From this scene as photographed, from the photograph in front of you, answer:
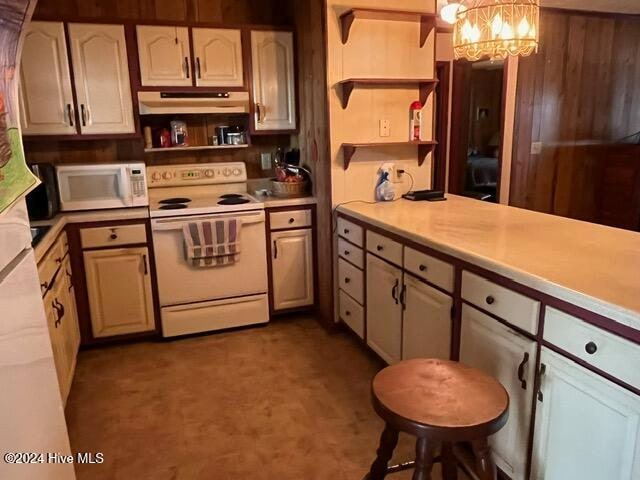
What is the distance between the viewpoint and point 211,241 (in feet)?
10.2

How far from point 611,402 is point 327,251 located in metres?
2.12

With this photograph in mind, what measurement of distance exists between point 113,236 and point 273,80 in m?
1.54

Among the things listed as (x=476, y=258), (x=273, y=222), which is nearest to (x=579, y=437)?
(x=476, y=258)

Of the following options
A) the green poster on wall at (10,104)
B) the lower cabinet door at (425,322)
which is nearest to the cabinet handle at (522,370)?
the lower cabinet door at (425,322)

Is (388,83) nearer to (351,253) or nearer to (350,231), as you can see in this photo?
(350,231)

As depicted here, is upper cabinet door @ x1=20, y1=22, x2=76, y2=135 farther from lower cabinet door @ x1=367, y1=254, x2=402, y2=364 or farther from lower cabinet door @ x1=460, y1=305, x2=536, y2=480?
lower cabinet door @ x1=460, y1=305, x2=536, y2=480

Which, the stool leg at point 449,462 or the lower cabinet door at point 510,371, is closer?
the lower cabinet door at point 510,371

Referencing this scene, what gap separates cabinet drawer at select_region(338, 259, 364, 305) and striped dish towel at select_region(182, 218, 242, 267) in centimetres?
71

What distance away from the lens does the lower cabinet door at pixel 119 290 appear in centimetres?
302

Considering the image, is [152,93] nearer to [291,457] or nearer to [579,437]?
[291,457]

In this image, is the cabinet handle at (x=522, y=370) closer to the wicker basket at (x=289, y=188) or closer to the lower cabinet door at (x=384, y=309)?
the lower cabinet door at (x=384, y=309)

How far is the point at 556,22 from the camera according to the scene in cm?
422

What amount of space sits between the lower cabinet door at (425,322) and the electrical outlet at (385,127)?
3.80 feet

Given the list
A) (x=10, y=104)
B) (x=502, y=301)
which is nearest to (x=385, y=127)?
(x=502, y=301)
